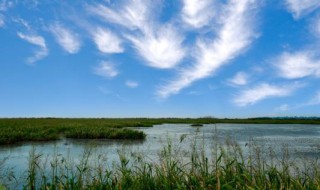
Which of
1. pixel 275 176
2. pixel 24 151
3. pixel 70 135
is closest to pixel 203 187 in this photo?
pixel 275 176

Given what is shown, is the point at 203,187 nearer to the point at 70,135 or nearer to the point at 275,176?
the point at 275,176

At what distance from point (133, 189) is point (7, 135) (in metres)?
18.0

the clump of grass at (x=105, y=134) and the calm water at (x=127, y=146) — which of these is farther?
the clump of grass at (x=105, y=134)

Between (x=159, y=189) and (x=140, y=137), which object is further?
(x=140, y=137)

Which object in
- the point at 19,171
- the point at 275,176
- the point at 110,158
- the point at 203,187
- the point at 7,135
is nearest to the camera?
the point at 203,187

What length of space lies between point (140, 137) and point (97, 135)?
3.17 meters

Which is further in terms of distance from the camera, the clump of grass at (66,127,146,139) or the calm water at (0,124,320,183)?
the clump of grass at (66,127,146,139)

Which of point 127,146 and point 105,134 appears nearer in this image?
point 127,146

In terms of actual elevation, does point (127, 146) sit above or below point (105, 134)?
below

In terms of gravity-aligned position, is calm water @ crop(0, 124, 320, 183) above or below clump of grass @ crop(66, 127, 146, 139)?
below

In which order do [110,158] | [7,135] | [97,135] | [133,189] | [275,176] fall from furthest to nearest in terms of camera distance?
[97,135] < [7,135] < [110,158] < [275,176] < [133,189]

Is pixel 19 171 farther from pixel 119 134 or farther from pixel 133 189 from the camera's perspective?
pixel 119 134

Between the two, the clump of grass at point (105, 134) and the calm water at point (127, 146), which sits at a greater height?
the clump of grass at point (105, 134)

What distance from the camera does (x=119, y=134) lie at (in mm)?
25797
